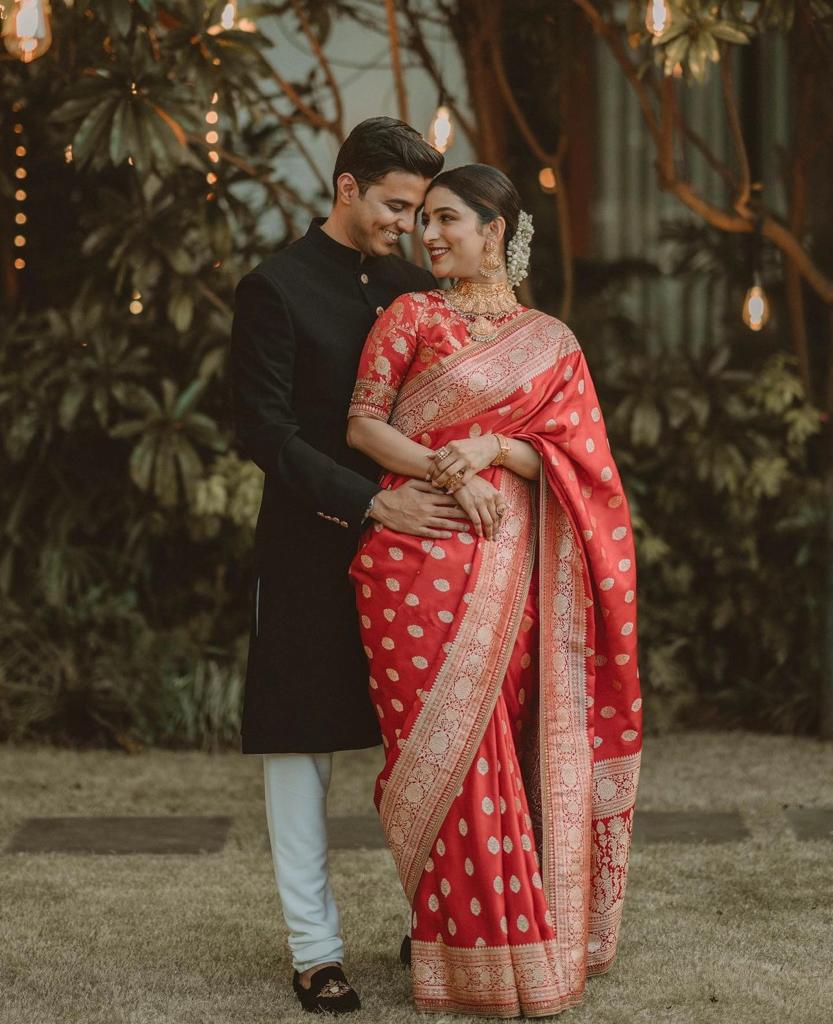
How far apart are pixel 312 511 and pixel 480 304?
58 cm

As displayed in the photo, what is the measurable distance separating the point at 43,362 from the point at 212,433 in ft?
2.52

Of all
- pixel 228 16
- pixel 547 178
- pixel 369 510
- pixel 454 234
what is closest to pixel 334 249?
pixel 454 234

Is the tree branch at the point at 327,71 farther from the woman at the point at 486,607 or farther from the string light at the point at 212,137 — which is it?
the woman at the point at 486,607

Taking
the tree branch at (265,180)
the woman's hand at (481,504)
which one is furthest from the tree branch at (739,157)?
the woman's hand at (481,504)

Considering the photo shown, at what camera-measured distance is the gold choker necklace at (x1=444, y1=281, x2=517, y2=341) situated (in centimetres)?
318

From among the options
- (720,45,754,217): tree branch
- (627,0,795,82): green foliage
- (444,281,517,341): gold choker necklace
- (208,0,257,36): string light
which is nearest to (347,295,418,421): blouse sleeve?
(444,281,517,341): gold choker necklace

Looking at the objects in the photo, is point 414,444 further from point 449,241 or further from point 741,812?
point 741,812

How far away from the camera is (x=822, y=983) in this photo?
3.28m

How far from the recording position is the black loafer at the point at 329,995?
320 centimetres

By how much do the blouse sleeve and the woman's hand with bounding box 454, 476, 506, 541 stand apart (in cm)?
24

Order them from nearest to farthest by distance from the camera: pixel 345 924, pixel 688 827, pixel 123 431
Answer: pixel 345 924, pixel 688 827, pixel 123 431

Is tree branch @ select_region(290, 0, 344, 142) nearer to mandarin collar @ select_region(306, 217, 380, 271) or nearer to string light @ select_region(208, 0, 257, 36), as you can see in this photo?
string light @ select_region(208, 0, 257, 36)

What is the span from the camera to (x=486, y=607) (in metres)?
3.16

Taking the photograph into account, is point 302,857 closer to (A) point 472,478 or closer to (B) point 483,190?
(A) point 472,478
